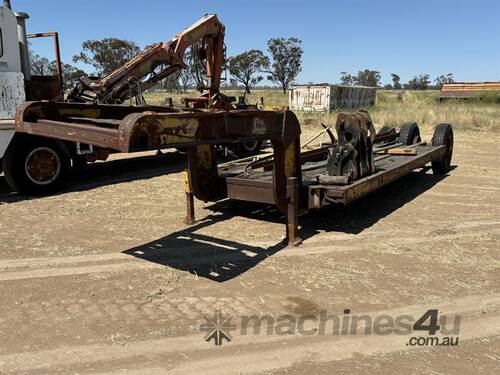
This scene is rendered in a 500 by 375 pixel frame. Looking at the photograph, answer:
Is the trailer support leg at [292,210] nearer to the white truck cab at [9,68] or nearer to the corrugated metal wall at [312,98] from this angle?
the white truck cab at [9,68]

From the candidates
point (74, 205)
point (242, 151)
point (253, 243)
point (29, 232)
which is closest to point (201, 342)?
point (253, 243)

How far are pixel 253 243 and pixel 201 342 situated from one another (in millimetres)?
2044

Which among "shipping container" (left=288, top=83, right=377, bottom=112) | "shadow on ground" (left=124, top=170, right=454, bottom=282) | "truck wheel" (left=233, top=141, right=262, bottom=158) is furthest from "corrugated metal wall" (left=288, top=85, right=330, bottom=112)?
"shadow on ground" (left=124, top=170, right=454, bottom=282)

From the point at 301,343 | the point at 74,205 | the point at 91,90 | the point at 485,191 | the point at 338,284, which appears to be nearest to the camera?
the point at 301,343

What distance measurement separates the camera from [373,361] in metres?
2.95

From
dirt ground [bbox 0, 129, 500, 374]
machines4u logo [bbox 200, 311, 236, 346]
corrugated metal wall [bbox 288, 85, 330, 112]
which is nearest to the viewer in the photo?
dirt ground [bbox 0, 129, 500, 374]

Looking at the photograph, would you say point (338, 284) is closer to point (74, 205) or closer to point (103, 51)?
point (74, 205)

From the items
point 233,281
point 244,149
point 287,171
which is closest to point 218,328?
point 233,281

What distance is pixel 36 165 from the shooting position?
290 inches

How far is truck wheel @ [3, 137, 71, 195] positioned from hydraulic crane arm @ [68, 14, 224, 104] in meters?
2.63

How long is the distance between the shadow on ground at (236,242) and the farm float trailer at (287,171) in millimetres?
412

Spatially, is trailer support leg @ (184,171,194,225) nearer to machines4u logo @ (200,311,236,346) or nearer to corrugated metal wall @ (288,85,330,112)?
machines4u logo @ (200,311,236,346)

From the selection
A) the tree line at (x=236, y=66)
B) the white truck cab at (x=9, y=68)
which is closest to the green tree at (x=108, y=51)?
the tree line at (x=236, y=66)

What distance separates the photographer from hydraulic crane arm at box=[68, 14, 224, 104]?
10023 millimetres
